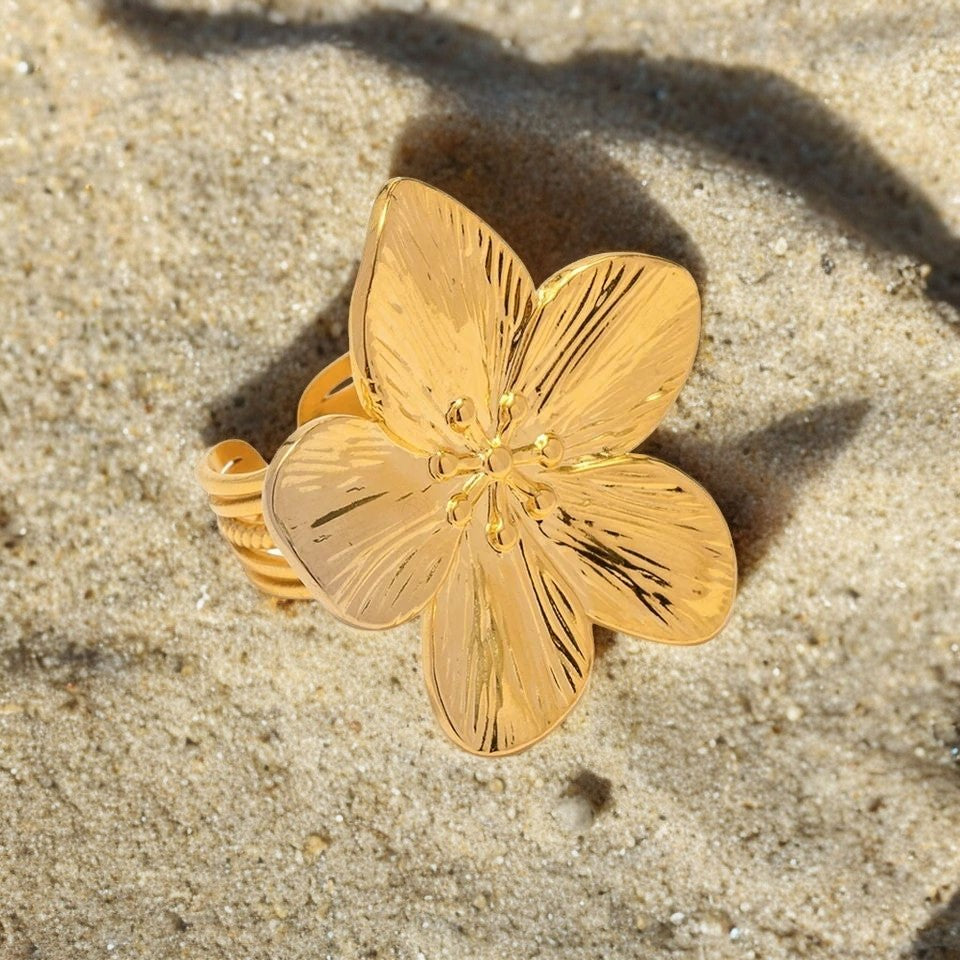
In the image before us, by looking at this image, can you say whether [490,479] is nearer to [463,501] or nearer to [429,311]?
[463,501]

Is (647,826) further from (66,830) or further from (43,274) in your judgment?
(43,274)

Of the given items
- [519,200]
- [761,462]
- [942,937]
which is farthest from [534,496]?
[942,937]

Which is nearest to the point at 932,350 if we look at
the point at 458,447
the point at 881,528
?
the point at 881,528

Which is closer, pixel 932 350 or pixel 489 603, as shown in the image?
pixel 489 603

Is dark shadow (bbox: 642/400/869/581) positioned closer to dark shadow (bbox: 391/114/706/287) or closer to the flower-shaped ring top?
the flower-shaped ring top

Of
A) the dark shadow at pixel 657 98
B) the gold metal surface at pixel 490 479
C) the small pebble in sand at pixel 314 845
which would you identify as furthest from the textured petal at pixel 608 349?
the small pebble in sand at pixel 314 845

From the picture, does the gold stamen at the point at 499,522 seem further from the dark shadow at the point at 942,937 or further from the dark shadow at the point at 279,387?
the dark shadow at the point at 942,937
